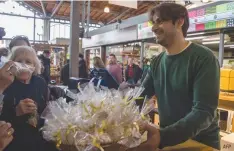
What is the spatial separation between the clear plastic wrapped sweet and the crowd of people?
78mm

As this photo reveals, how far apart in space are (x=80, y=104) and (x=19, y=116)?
0.64 m

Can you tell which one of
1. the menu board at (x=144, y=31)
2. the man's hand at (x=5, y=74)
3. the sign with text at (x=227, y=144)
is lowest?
the sign with text at (x=227, y=144)

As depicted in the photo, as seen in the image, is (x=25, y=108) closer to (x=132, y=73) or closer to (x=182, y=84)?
(x=182, y=84)

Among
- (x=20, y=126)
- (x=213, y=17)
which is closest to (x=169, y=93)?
(x=20, y=126)

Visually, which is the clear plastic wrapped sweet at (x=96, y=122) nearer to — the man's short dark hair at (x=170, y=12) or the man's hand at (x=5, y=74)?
the man's hand at (x=5, y=74)

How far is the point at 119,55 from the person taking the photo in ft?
22.6

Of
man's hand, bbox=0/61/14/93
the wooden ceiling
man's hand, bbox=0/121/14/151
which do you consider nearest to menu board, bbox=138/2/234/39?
man's hand, bbox=0/61/14/93

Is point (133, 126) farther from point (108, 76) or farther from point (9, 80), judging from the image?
point (108, 76)

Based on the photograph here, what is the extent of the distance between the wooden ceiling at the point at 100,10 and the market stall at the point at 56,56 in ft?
7.43

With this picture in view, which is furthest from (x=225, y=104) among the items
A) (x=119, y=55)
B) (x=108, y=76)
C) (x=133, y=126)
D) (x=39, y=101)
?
(x=119, y=55)

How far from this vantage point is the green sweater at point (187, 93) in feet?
2.92

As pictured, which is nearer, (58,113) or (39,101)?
(58,113)

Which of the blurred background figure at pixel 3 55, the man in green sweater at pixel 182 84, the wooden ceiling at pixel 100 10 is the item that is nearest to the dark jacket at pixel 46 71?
the blurred background figure at pixel 3 55

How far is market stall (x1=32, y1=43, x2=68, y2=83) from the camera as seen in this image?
7055 mm
